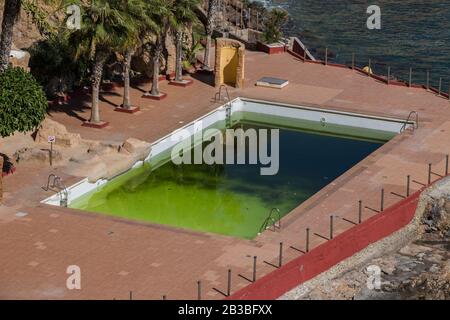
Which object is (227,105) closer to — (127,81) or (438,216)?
(127,81)

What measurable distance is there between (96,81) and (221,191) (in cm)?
896

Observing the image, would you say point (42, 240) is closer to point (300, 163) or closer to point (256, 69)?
point (300, 163)

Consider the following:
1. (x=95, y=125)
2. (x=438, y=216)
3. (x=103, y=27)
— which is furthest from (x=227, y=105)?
(x=438, y=216)

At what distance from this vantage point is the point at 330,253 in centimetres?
4428

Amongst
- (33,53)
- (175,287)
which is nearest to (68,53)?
(33,53)

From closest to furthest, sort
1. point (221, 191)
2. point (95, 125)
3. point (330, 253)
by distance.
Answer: point (330, 253) < point (221, 191) < point (95, 125)

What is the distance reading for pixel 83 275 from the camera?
4144cm

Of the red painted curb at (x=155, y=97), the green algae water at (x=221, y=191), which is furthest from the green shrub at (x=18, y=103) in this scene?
the red painted curb at (x=155, y=97)

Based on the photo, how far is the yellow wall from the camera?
6569 centimetres

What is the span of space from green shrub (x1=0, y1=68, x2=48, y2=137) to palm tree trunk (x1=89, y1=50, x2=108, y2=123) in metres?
6.44

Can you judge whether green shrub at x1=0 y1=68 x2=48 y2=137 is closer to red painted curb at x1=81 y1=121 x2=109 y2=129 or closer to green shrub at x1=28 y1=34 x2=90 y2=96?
red painted curb at x1=81 y1=121 x2=109 y2=129

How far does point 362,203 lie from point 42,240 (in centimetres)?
1357

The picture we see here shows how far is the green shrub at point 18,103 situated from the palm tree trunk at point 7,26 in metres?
1.31

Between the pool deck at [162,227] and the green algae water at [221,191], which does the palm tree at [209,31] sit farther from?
the green algae water at [221,191]
